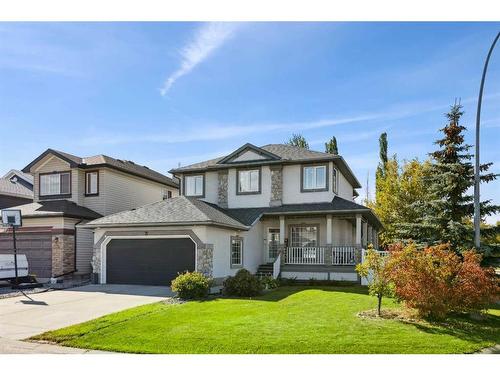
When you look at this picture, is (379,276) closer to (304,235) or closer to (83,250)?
(304,235)

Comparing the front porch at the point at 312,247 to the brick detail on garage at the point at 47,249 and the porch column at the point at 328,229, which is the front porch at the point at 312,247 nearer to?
the porch column at the point at 328,229

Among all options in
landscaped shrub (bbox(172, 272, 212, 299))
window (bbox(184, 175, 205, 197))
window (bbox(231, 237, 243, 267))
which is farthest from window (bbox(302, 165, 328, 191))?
landscaped shrub (bbox(172, 272, 212, 299))

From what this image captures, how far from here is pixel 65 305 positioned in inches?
540

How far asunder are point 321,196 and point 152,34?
1318 cm

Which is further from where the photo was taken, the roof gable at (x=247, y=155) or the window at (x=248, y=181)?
the window at (x=248, y=181)

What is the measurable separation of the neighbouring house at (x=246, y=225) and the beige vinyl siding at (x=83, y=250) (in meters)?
3.21

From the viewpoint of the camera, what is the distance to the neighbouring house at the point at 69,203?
21.5 meters

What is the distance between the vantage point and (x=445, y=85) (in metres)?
12.4

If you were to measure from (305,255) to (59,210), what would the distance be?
12.7 metres

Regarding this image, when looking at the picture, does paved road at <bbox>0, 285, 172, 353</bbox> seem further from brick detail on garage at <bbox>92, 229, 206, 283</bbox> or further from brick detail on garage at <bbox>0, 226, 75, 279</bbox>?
brick detail on garage at <bbox>0, 226, 75, 279</bbox>

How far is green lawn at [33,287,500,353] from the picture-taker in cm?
835

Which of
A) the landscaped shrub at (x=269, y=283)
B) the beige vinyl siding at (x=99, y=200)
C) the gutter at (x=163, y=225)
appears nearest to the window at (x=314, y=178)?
the gutter at (x=163, y=225)

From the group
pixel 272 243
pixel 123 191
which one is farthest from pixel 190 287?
pixel 123 191

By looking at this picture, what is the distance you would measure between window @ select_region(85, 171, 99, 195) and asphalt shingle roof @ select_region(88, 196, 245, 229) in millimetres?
5676
